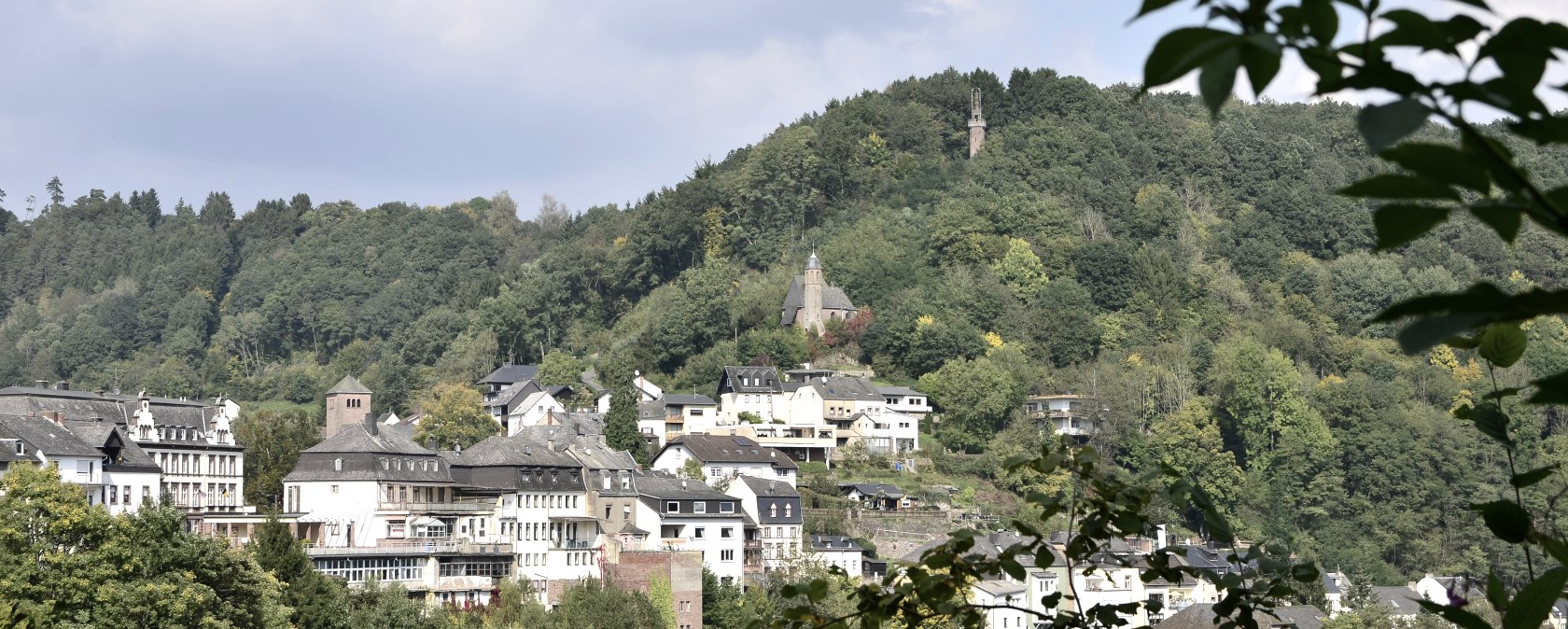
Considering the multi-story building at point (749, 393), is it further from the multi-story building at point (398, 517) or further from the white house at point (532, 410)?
the multi-story building at point (398, 517)

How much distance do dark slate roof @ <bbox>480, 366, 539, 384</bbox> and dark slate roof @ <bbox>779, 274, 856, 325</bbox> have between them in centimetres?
1665

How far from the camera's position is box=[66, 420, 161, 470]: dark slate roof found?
7006cm

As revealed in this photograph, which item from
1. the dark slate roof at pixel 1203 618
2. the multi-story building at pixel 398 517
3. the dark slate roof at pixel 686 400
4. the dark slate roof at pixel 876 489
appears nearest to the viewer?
the dark slate roof at pixel 1203 618

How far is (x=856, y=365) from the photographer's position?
119m

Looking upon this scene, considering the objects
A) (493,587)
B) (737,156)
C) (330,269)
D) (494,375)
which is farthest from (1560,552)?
(330,269)

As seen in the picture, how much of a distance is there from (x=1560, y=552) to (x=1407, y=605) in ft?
297

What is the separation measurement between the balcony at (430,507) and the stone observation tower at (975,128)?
83.9m

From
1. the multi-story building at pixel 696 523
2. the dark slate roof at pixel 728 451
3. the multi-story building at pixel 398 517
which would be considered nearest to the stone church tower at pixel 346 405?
the dark slate roof at pixel 728 451

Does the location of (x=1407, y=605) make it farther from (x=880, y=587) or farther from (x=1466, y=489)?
(x=880, y=587)

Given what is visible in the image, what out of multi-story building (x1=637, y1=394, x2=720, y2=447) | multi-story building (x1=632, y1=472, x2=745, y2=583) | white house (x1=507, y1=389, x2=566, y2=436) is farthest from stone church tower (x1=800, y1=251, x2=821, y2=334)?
multi-story building (x1=632, y1=472, x2=745, y2=583)

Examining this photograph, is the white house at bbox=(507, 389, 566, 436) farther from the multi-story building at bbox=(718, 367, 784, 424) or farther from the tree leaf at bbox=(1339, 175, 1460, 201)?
the tree leaf at bbox=(1339, 175, 1460, 201)

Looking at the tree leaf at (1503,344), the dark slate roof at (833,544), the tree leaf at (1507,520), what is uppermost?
the tree leaf at (1503,344)

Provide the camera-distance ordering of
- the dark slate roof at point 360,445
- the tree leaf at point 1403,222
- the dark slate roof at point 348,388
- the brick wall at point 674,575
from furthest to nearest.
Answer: the dark slate roof at point 348,388 < the brick wall at point 674,575 < the dark slate roof at point 360,445 < the tree leaf at point 1403,222

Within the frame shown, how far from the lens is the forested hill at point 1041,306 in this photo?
111938 millimetres
